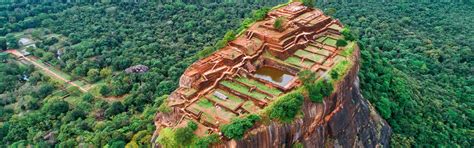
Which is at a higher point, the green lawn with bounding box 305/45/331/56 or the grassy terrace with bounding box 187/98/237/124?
the green lawn with bounding box 305/45/331/56

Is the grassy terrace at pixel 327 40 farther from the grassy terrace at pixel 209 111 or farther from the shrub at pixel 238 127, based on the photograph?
the shrub at pixel 238 127

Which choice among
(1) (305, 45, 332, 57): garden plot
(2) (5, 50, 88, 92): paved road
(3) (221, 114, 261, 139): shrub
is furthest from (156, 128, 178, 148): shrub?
(2) (5, 50, 88, 92): paved road

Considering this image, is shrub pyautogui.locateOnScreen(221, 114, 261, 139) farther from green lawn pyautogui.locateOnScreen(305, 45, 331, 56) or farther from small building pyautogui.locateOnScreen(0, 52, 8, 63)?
small building pyautogui.locateOnScreen(0, 52, 8, 63)

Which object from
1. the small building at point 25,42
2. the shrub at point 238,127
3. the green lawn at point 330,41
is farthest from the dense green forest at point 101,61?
the green lawn at point 330,41

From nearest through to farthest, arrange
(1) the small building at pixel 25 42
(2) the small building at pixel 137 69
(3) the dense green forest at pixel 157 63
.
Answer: (3) the dense green forest at pixel 157 63 < (2) the small building at pixel 137 69 < (1) the small building at pixel 25 42

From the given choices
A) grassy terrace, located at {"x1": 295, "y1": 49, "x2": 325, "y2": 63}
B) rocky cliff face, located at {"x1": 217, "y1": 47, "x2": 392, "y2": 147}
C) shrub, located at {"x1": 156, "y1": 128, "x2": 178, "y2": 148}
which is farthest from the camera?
grassy terrace, located at {"x1": 295, "y1": 49, "x2": 325, "y2": 63}

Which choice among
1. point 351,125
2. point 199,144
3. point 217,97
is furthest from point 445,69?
point 199,144
